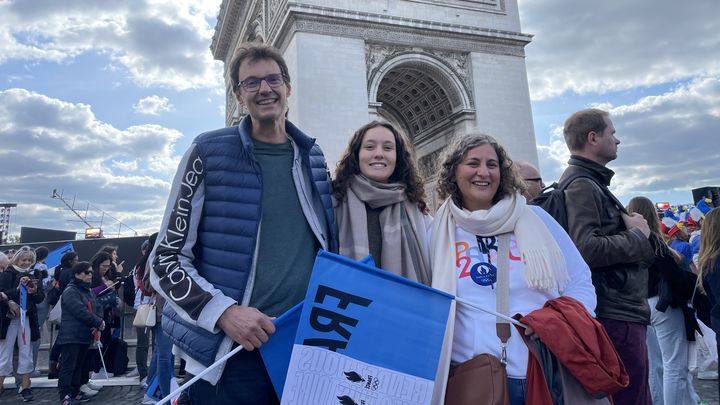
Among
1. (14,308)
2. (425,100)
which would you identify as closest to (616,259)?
(14,308)

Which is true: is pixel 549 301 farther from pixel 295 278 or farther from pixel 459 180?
pixel 295 278

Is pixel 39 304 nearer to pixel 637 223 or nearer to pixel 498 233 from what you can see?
pixel 498 233

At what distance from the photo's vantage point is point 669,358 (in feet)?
13.4

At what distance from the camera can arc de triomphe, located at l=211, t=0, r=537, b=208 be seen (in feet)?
45.6

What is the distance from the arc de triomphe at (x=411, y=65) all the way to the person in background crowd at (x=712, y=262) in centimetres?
1068

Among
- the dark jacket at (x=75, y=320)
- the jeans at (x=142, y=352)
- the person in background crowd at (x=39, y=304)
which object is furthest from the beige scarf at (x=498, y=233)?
the person in background crowd at (x=39, y=304)

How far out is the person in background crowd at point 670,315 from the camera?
3.92 m

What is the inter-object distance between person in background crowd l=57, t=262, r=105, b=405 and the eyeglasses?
15.9 feet

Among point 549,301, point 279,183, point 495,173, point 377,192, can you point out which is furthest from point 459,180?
point 279,183

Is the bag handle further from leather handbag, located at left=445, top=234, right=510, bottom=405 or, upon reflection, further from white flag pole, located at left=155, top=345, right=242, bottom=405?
white flag pole, located at left=155, top=345, right=242, bottom=405

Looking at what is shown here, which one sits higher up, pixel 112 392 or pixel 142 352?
pixel 142 352

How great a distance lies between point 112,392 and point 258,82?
5.98 meters

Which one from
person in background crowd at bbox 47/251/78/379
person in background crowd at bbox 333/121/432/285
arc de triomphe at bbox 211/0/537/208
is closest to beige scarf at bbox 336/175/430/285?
person in background crowd at bbox 333/121/432/285

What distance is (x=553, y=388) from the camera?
1701mm
